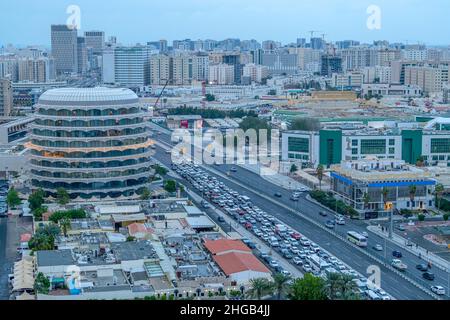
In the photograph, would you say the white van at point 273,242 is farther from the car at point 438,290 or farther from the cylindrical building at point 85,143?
the cylindrical building at point 85,143

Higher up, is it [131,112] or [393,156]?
[131,112]

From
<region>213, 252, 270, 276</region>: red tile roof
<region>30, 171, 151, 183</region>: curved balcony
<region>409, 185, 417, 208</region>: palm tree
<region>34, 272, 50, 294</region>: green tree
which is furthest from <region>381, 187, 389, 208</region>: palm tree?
<region>34, 272, 50, 294</region>: green tree

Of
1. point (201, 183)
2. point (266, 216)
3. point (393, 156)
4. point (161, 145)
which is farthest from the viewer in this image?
point (161, 145)

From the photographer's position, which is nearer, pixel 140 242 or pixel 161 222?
pixel 140 242

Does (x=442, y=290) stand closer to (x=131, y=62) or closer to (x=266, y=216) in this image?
(x=266, y=216)
